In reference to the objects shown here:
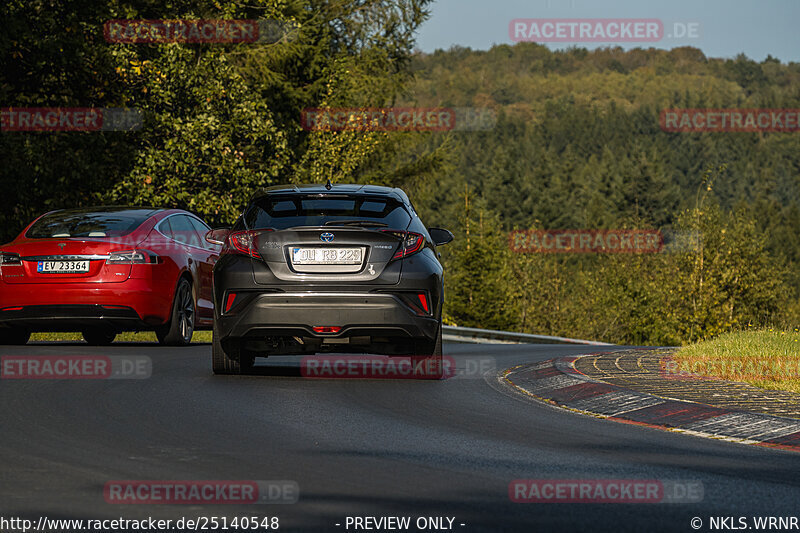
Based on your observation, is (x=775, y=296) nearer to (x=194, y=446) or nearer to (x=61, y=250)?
(x=61, y=250)

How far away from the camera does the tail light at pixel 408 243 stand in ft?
32.8

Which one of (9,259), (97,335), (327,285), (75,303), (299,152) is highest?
(299,152)

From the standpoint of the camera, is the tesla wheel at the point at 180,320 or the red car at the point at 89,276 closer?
the red car at the point at 89,276

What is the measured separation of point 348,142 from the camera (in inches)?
1391

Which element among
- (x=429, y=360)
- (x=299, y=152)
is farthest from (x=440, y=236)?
(x=299, y=152)

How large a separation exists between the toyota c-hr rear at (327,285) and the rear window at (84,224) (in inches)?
154

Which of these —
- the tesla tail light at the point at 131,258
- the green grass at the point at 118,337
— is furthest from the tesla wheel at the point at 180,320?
the green grass at the point at 118,337

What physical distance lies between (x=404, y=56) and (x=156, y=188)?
21.6m

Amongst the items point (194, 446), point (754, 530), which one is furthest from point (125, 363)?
point (754, 530)

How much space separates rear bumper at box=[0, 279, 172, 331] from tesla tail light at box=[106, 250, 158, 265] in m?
0.23

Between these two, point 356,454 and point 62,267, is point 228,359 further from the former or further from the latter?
point 356,454

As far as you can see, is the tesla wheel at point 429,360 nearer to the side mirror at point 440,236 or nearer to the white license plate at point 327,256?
the side mirror at point 440,236

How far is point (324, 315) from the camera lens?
9.80 meters

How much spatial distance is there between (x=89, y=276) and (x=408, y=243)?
4.87m
